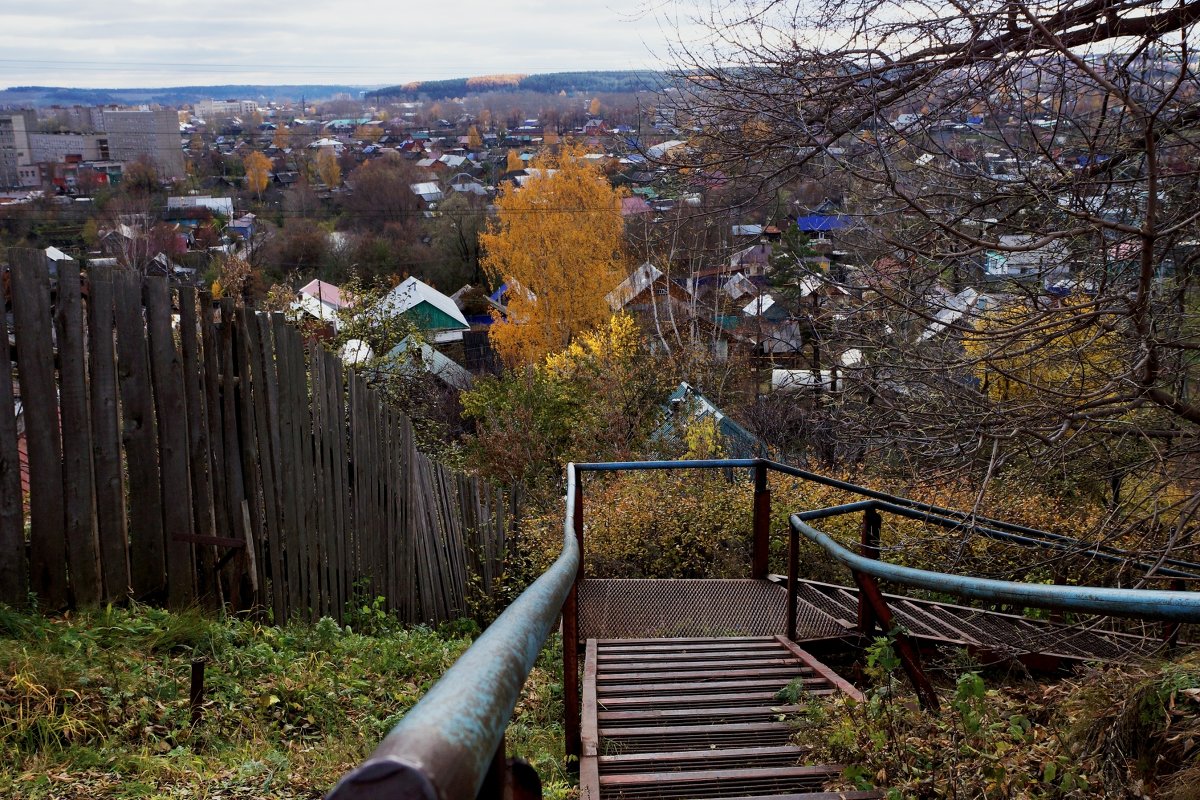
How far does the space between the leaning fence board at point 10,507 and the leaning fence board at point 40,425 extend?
0.19 ft

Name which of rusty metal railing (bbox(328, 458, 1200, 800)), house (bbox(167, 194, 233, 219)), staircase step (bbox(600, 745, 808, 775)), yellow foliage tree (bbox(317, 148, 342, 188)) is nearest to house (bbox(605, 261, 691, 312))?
house (bbox(167, 194, 233, 219))

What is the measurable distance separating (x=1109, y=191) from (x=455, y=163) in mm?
70546

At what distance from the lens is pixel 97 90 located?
113 meters

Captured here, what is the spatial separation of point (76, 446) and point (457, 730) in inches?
186

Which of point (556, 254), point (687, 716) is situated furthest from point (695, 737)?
point (556, 254)

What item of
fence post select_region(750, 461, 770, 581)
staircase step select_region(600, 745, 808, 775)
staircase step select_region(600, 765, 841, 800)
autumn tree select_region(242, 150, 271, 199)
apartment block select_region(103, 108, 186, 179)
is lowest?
fence post select_region(750, 461, 770, 581)

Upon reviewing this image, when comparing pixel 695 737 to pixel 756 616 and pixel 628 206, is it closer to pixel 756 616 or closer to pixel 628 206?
pixel 756 616

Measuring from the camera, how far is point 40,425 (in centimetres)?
475

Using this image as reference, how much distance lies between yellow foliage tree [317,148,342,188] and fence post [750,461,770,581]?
60879 mm

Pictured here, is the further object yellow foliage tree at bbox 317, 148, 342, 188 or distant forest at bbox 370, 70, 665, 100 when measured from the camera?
distant forest at bbox 370, 70, 665, 100

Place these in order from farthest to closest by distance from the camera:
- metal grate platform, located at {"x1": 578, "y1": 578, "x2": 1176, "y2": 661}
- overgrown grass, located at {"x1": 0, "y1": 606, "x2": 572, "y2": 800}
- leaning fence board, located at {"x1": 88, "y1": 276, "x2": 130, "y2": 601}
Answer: metal grate platform, located at {"x1": 578, "y1": 578, "x2": 1176, "y2": 661} → leaning fence board, located at {"x1": 88, "y1": 276, "x2": 130, "y2": 601} → overgrown grass, located at {"x1": 0, "y1": 606, "x2": 572, "y2": 800}

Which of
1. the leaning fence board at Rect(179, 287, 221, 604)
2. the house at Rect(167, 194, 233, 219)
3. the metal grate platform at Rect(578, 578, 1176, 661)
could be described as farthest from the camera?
the house at Rect(167, 194, 233, 219)

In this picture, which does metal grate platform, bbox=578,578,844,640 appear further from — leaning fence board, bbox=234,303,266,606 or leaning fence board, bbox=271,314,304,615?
leaning fence board, bbox=234,303,266,606

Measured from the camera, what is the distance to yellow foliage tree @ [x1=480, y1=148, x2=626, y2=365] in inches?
1473
